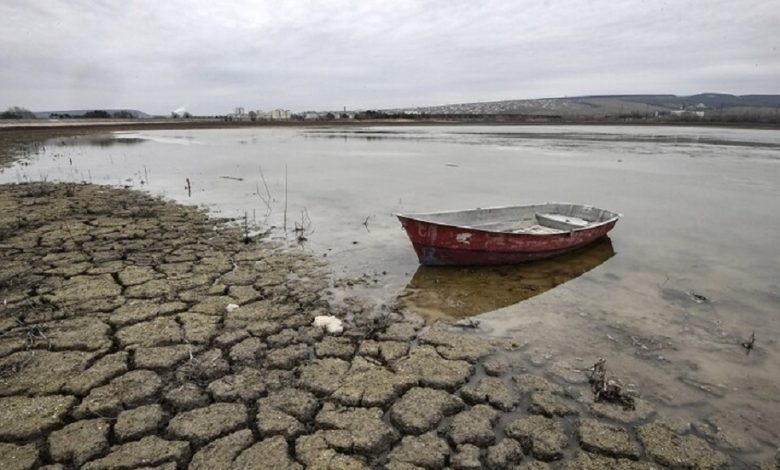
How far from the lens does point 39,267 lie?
23.1ft

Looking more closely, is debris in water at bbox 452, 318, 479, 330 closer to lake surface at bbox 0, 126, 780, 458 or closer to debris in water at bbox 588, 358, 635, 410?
lake surface at bbox 0, 126, 780, 458

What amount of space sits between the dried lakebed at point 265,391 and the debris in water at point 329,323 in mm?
131

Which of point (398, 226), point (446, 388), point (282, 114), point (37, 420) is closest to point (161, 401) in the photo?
point (37, 420)

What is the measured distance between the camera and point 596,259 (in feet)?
29.2

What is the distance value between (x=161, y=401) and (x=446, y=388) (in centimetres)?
259

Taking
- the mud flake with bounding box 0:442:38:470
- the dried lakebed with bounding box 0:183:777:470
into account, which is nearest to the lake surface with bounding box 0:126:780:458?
the dried lakebed with bounding box 0:183:777:470

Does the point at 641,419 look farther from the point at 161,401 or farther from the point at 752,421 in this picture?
the point at 161,401

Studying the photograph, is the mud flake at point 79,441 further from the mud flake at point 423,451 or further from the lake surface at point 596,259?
the lake surface at point 596,259

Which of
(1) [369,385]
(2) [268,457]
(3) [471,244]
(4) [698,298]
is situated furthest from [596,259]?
(2) [268,457]

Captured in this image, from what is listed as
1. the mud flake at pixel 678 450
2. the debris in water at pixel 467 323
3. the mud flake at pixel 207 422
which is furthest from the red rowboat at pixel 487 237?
the mud flake at pixel 207 422

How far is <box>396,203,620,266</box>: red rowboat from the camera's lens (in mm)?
7461

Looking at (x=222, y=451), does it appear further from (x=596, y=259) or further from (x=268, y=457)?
(x=596, y=259)

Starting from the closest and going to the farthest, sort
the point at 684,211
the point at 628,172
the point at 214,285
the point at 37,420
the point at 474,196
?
1. the point at 37,420
2. the point at 214,285
3. the point at 684,211
4. the point at 474,196
5. the point at 628,172

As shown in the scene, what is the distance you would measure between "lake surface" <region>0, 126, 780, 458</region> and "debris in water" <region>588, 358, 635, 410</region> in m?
0.33
